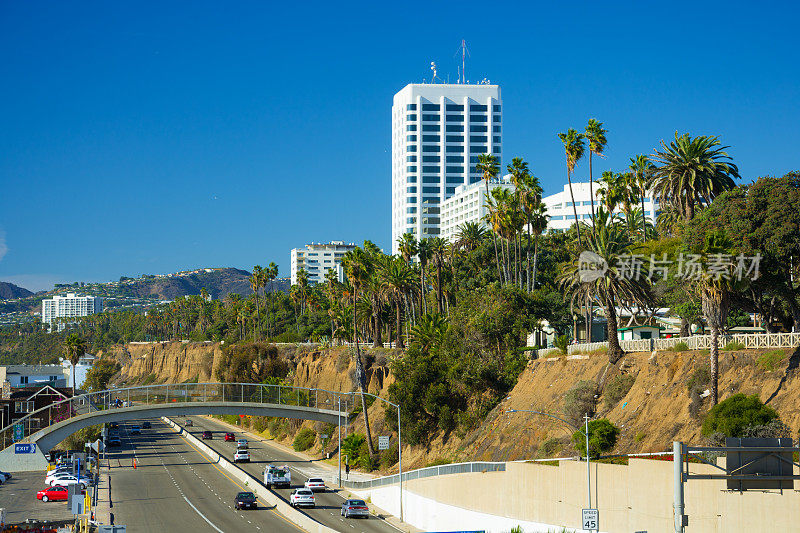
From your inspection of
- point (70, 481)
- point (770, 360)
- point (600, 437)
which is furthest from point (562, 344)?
point (70, 481)

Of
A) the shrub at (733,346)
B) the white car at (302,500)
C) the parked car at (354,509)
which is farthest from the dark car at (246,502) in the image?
the shrub at (733,346)

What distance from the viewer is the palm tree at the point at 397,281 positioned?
109 meters

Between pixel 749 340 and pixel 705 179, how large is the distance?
63.8 feet

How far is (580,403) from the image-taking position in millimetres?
65562

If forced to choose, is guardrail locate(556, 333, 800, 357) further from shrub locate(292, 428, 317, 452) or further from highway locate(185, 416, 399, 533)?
shrub locate(292, 428, 317, 452)

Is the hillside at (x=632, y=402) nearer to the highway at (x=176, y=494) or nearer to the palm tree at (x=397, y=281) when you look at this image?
the highway at (x=176, y=494)

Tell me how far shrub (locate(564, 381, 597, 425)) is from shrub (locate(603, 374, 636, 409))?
5.19 feet

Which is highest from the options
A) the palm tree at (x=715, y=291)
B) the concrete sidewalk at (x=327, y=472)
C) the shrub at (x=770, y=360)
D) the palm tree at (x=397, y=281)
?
the palm tree at (x=397, y=281)

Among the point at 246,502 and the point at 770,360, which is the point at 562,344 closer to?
the point at 770,360

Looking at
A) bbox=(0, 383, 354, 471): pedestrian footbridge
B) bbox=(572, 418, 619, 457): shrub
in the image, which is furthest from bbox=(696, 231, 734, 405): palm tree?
bbox=(0, 383, 354, 471): pedestrian footbridge

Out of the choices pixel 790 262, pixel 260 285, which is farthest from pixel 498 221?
pixel 260 285

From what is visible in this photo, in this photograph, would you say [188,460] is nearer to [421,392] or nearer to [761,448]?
[421,392]

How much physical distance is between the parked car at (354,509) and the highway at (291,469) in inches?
15.1

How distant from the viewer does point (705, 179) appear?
7044 cm
